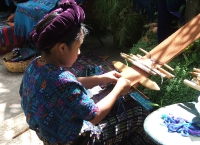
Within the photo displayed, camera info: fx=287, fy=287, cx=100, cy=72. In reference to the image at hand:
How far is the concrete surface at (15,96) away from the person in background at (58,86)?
1.25 metres

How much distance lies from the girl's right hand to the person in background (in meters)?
0.12

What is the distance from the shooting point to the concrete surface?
2.80m

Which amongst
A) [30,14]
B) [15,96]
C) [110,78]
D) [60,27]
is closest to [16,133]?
[15,96]

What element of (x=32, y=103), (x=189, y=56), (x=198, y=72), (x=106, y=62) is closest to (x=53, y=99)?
(x=32, y=103)

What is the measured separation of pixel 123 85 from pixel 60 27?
1.81 feet

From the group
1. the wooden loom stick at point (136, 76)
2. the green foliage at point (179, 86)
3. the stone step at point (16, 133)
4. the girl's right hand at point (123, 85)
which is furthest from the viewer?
the stone step at point (16, 133)

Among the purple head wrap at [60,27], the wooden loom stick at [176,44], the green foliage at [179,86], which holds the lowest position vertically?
the green foliage at [179,86]

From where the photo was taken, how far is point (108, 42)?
5.32m

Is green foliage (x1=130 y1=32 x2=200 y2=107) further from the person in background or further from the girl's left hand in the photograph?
the person in background

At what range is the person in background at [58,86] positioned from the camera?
148 cm

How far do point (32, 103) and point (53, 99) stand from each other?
0.46 feet

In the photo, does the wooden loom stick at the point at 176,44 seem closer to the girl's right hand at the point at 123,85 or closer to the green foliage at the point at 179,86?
the green foliage at the point at 179,86

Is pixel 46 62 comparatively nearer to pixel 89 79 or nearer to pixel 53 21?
pixel 53 21

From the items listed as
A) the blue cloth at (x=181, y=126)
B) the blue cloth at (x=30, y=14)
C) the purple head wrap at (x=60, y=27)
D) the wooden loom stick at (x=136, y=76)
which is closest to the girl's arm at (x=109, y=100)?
the wooden loom stick at (x=136, y=76)
